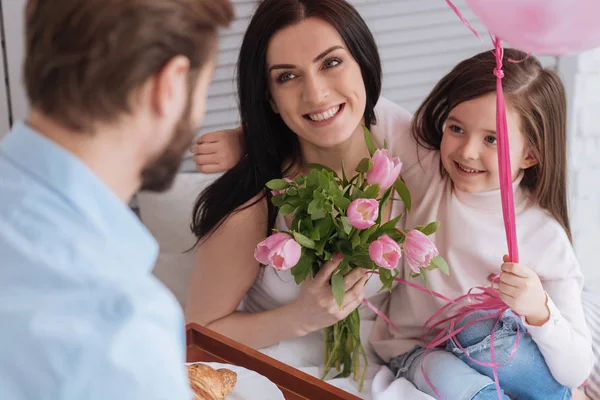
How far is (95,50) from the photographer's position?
2.53 ft

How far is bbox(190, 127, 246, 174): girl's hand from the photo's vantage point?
1701 mm

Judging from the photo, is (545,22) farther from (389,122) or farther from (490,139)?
(389,122)

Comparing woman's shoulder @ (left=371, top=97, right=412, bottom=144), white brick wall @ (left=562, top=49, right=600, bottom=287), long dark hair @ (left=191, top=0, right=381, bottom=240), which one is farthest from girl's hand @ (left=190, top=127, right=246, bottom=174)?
white brick wall @ (left=562, top=49, right=600, bottom=287)

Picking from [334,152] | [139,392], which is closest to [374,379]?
[334,152]

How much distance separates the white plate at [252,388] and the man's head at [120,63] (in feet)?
1.61

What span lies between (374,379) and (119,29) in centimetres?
113

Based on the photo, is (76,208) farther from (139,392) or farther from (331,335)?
(331,335)

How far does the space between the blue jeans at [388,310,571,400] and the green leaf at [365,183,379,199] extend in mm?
447

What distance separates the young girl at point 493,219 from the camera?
5.06 ft

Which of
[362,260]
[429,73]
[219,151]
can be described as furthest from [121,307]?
[429,73]

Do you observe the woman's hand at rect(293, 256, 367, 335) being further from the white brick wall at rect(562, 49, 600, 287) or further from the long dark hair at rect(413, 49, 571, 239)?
the white brick wall at rect(562, 49, 600, 287)

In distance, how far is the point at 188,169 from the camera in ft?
7.80

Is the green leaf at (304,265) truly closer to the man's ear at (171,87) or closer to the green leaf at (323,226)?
the green leaf at (323,226)

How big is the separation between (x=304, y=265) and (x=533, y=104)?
58 centimetres
